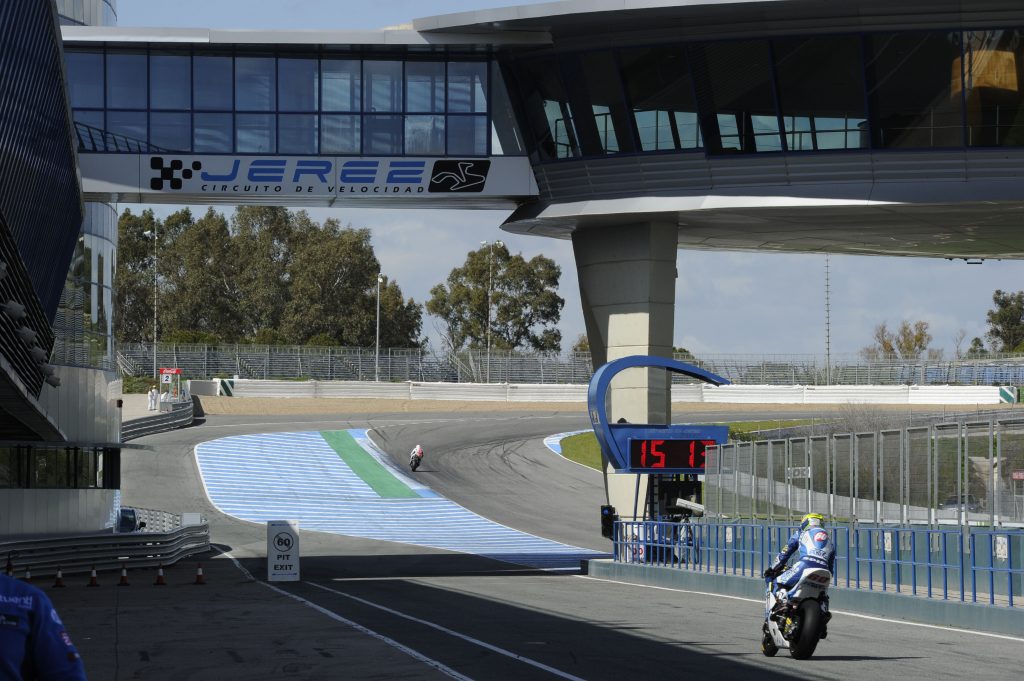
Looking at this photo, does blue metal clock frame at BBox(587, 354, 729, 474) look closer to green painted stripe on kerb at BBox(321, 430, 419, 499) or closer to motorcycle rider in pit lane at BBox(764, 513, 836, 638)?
motorcycle rider in pit lane at BBox(764, 513, 836, 638)

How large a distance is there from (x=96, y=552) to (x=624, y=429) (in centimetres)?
1380

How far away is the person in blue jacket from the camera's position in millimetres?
4895

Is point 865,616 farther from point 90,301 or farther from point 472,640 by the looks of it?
point 90,301

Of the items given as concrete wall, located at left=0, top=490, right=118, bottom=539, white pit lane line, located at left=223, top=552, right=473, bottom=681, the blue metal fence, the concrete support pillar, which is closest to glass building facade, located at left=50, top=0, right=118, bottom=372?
concrete wall, located at left=0, top=490, right=118, bottom=539

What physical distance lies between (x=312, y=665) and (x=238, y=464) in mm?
52650

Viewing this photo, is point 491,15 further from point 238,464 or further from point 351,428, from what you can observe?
point 351,428

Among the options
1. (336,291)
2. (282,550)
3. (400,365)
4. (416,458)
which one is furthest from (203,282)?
(282,550)

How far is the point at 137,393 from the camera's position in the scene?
92.4 metres

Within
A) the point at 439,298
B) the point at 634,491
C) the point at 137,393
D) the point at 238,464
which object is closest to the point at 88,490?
the point at 634,491

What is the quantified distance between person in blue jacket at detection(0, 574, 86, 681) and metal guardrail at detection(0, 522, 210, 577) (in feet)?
94.2

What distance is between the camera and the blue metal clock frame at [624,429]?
1304 inches

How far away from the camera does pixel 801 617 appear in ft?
48.7

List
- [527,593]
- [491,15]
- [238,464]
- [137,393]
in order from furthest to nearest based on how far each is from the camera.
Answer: [137,393] → [238,464] → [491,15] → [527,593]

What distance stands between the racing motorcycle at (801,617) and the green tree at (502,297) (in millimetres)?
108605
